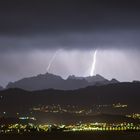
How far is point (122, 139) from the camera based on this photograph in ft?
406

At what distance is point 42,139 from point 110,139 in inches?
605

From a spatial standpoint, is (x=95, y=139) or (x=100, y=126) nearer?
(x=95, y=139)

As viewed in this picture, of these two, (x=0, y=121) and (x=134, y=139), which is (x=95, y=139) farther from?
(x=0, y=121)

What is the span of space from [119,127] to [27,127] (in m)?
30.6

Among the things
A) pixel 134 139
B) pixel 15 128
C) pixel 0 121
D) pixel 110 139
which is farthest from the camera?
pixel 0 121

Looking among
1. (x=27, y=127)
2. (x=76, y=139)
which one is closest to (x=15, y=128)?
(x=27, y=127)

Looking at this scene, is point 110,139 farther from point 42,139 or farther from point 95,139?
point 42,139

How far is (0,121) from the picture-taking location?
198 m

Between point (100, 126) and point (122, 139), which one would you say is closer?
point (122, 139)

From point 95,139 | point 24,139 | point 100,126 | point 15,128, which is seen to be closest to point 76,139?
point 95,139

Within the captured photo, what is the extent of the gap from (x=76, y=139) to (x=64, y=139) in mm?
4574

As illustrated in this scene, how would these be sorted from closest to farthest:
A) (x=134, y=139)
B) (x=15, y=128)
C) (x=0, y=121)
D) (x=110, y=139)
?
(x=134, y=139) → (x=110, y=139) → (x=15, y=128) → (x=0, y=121)

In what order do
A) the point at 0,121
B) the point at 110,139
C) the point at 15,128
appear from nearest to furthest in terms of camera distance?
the point at 110,139 < the point at 15,128 < the point at 0,121

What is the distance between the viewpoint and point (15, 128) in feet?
595
